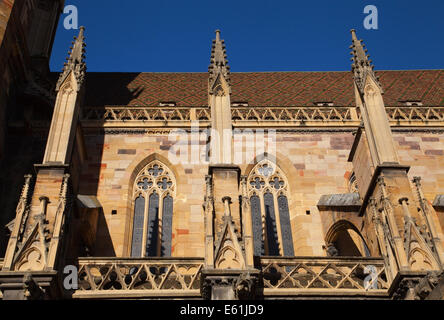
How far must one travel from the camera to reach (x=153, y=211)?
12945mm

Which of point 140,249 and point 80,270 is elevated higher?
point 140,249

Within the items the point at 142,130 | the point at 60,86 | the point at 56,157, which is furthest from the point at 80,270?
the point at 142,130

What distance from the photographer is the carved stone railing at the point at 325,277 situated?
949 cm

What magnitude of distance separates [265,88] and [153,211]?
27.6ft

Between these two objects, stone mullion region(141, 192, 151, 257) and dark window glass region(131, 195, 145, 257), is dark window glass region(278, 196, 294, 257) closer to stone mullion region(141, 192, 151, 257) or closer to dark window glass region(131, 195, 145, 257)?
stone mullion region(141, 192, 151, 257)

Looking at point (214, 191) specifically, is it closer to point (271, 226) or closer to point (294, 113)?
point (271, 226)

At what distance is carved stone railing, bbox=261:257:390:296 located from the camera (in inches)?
374

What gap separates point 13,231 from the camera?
9141 millimetres

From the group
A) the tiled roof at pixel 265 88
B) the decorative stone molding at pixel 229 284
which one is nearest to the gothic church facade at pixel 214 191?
the decorative stone molding at pixel 229 284

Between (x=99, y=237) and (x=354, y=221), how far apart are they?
5.60m

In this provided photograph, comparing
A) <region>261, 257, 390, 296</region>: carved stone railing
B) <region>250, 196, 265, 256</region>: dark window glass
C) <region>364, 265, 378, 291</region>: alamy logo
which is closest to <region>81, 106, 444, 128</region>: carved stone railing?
<region>250, 196, 265, 256</region>: dark window glass
